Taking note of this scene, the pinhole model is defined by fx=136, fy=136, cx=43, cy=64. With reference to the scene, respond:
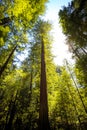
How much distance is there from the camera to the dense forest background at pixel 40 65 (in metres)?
7.56

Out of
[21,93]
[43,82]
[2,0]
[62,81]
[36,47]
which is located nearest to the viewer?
[2,0]

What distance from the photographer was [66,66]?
2609 centimetres

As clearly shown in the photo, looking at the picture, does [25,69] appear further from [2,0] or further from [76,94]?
[2,0]

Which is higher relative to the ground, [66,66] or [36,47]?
[36,47]

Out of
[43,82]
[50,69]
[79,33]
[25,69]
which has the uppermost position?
[79,33]

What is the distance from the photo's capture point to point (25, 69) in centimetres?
2145

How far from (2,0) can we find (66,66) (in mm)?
21278

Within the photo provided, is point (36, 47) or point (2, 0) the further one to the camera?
point (36, 47)

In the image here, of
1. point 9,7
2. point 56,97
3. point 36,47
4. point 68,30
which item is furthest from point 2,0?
point 56,97

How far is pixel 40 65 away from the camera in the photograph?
15.8 meters

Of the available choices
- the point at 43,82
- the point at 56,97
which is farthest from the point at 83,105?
the point at 43,82

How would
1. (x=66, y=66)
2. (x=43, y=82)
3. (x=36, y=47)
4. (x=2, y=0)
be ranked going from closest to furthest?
(x=2, y=0) < (x=43, y=82) < (x=36, y=47) < (x=66, y=66)

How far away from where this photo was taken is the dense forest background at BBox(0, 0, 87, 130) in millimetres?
7562

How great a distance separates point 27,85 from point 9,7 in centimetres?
1786
